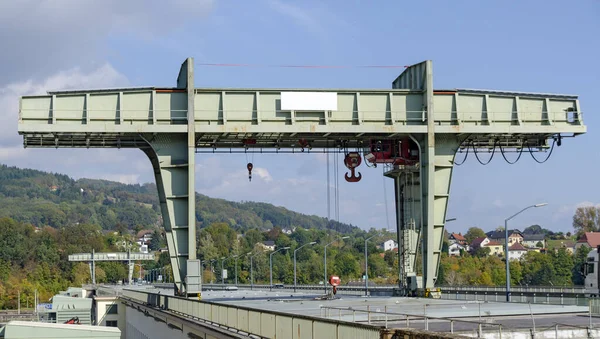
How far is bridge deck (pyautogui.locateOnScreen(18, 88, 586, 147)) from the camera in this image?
4156cm

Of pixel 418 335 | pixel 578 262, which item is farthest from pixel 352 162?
pixel 578 262

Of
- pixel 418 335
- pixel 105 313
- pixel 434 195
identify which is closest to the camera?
pixel 418 335

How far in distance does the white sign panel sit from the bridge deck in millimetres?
50

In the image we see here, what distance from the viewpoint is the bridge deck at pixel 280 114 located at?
41562mm

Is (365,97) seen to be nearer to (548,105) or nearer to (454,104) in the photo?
(454,104)

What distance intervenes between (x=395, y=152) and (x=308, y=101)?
20.5ft

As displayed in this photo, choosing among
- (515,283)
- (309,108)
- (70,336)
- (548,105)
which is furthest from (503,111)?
(515,283)

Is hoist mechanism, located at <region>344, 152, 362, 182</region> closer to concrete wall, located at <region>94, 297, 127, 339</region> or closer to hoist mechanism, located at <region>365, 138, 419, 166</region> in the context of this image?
hoist mechanism, located at <region>365, 138, 419, 166</region>

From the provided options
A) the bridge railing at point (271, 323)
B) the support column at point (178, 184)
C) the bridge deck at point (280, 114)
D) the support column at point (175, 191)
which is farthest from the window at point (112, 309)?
the bridge railing at point (271, 323)

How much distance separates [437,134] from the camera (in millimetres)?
44438

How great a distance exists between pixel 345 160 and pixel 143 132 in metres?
12.3

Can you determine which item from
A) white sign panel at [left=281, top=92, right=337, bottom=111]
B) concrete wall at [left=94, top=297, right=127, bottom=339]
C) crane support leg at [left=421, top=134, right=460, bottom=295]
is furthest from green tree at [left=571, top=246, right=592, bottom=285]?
white sign panel at [left=281, top=92, right=337, bottom=111]

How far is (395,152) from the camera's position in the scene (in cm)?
4631

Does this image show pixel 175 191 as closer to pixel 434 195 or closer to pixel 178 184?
pixel 178 184
